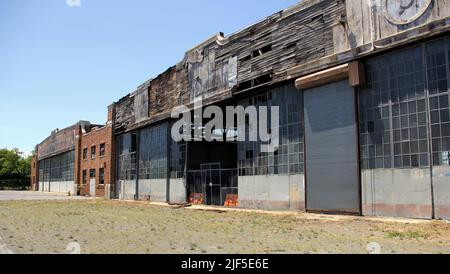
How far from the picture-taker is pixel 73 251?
1069 centimetres

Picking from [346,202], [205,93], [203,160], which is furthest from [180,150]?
[346,202]

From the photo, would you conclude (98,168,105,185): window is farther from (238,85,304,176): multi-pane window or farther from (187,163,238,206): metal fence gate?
(238,85,304,176): multi-pane window

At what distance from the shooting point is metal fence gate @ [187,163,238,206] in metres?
32.3

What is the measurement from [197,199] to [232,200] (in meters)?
4.93

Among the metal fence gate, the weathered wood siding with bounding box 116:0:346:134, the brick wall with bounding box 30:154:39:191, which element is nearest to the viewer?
the weathered wood siding with bounding box 116:0:346:134

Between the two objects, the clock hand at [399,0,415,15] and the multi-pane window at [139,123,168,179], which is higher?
the clock hand at [399,0,415,15]

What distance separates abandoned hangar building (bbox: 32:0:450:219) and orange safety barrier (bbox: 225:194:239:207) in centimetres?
11

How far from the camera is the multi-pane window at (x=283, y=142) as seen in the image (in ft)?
82.6

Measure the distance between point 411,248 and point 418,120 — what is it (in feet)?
28.8

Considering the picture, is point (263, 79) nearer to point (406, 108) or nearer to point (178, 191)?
point (406, 108)

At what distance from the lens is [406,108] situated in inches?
760

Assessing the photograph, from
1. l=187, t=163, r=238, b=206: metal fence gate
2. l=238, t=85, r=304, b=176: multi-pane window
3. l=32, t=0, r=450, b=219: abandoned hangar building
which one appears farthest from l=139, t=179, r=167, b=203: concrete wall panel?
l=238, t=85, r=304, b=176: multi-pane window

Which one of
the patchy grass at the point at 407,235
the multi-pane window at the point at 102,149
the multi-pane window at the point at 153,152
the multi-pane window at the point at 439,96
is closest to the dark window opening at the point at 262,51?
the multi-pane window at the point at 439,96

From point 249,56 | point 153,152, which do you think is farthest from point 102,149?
point 249,56
